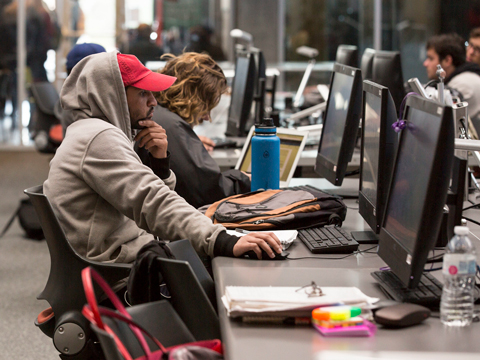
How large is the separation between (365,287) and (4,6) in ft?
24.5

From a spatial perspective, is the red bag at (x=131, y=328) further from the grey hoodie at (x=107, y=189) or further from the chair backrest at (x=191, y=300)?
the grey hoodie at (x=107, y=189)

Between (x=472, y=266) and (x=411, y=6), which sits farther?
(x=411, y=6)

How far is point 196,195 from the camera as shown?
8.22 feet

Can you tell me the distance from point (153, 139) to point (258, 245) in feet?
2.30

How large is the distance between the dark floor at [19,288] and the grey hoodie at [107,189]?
3.69 feet

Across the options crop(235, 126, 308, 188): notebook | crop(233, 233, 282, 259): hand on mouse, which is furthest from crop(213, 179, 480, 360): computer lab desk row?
crop(235, 126, 308, 188): notebook

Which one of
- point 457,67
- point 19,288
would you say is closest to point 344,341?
point 19,288

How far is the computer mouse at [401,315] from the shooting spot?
1.21 metres

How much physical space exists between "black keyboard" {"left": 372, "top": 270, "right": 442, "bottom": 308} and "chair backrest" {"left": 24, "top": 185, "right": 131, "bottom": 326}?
70cm

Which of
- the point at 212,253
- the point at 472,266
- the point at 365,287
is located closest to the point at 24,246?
the point at 212,253

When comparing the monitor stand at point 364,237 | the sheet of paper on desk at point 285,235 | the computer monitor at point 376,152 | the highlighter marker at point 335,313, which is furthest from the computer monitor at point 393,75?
the highlighter marker at point 335,313

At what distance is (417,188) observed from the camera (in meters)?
1.31

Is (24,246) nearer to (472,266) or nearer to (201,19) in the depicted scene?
(472,266)

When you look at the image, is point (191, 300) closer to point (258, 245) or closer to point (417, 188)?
point (258, 245)
